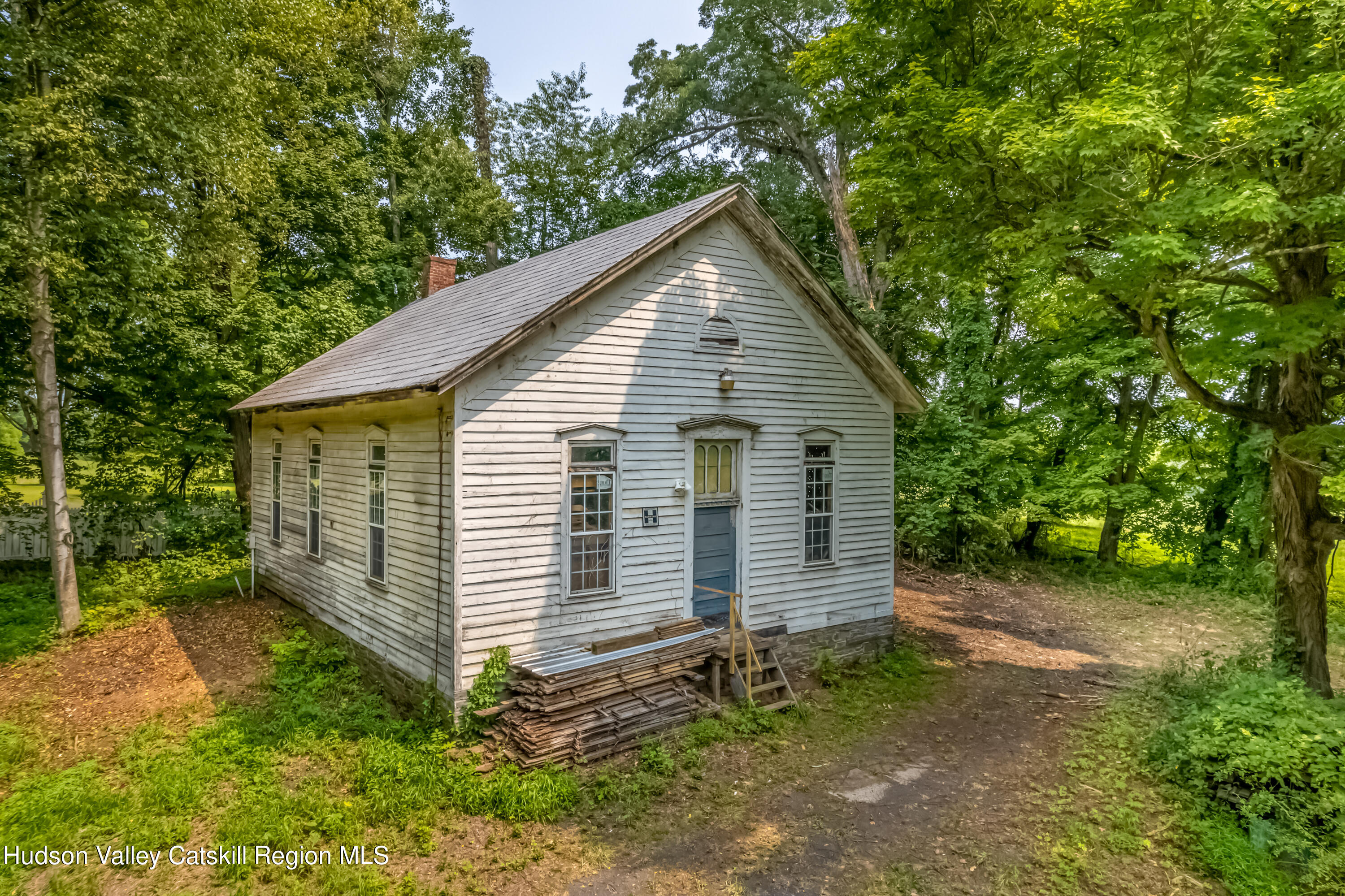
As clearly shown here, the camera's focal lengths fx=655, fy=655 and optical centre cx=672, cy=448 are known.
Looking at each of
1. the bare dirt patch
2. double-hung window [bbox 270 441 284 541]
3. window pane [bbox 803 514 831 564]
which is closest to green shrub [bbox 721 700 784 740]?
window pane [bbox 803 514 831 564]

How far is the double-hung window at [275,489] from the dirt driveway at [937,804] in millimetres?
10979

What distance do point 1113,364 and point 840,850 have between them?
49.7ft

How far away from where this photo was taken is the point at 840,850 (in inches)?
243

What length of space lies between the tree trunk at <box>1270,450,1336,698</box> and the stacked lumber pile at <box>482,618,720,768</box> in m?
7.34

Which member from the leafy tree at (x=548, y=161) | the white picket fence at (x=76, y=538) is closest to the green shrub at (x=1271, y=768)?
the white picket fence at (x=76, y=538)

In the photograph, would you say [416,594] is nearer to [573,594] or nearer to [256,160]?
[573,594]

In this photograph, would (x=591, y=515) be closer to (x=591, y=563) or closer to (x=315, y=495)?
(x=591, y=563)

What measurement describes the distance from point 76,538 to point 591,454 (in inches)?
638

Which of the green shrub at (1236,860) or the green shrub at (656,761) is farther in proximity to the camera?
the green shrub at (656,761)

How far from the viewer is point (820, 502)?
11.0 metres

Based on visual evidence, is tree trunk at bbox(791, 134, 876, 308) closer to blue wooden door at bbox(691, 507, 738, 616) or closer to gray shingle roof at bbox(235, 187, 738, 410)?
gray shingle roof at bbox(235, 187, 738, 410)

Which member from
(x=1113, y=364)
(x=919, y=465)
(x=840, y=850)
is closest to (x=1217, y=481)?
(x=1113, y=364)

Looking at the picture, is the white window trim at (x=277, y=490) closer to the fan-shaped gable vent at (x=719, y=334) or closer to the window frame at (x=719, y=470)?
the window frame at (x=719, y=470)

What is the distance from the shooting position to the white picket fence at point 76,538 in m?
16.0
